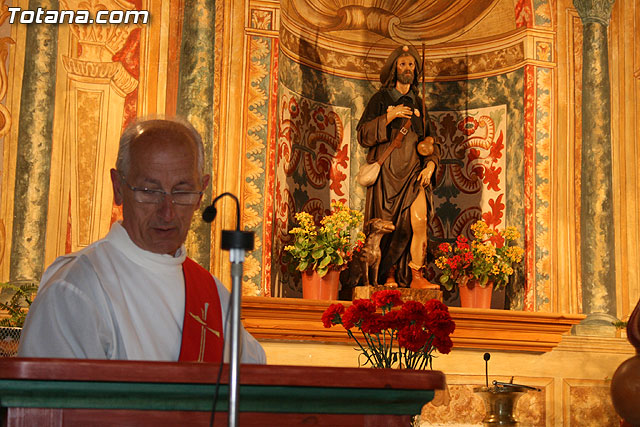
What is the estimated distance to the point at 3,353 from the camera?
3355mm

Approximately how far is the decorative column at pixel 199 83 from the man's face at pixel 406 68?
1185mm

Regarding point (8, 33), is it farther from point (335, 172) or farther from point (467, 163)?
point (467, 163)

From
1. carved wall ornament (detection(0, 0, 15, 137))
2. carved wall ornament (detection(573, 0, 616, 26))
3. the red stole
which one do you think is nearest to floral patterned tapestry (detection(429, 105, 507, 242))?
carved wall ornament (detection(573, 0, 616, 26))

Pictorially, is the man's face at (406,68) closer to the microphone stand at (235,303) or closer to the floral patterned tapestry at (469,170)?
the floral patterned tapestry at (469,170)

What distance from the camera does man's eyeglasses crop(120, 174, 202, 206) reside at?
2080 millimetres

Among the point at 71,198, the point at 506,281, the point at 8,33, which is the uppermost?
the point at 8,33

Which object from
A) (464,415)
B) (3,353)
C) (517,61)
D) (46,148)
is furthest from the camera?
A: (517,61)

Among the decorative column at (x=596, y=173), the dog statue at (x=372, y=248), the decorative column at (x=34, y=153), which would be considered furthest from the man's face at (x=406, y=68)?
the decorative column at (x=34, y=153)

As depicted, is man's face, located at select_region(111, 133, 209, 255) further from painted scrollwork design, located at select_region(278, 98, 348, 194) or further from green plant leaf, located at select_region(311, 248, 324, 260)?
painted scrollwork design, located at select_region(278, 98, 348, 194)

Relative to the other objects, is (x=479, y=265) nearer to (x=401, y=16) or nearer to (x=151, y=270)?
(x=401, y=16)

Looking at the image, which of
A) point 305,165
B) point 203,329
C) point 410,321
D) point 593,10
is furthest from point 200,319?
point 593,10

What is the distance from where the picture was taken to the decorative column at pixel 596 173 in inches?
217

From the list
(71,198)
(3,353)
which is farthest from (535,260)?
(3,353)

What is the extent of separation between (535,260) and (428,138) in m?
1.01
